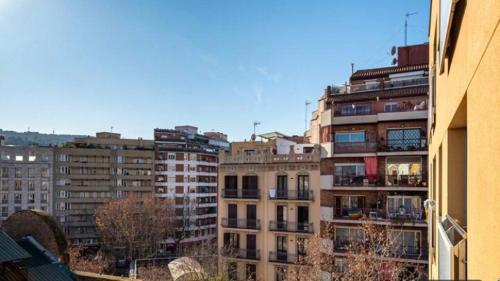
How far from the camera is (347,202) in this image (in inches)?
842

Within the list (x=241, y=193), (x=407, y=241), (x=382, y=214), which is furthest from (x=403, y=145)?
(x=241, y=193)

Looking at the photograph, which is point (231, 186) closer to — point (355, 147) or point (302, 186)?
point (302, 186)

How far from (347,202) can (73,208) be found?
3801 centimetres

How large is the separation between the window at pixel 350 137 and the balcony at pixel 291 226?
5735 mm

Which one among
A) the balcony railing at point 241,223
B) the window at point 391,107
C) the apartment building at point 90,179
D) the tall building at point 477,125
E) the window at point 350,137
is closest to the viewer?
the tall building at point 477,125

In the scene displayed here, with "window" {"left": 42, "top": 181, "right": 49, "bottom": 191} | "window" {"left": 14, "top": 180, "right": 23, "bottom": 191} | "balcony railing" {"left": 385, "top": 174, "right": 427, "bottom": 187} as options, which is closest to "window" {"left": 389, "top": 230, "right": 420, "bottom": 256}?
"balcony railing" {"left": 385, "top": 174, "right": 427, "bottom": 187}

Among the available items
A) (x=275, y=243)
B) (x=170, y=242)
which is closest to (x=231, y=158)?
(x=275, y=243)

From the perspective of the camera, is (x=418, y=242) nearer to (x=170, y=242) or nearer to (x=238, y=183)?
(x=238, y=183)

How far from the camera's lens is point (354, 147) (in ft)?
69.5

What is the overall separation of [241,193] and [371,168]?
29.7ft

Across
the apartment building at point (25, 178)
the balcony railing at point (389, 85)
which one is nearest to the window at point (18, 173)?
the apartment building at point (25, 178)

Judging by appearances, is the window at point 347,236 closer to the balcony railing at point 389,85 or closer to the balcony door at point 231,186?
the balcony door at point 231,186

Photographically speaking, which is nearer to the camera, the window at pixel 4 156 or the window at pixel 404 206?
the window at pixel 404 206

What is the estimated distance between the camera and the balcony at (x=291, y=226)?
2248 centimetres
